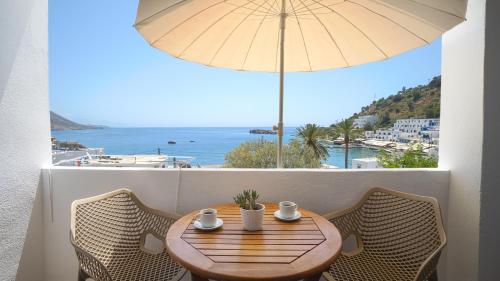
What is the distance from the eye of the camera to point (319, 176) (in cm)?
216

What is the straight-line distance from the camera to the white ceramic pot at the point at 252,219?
5.00 feet

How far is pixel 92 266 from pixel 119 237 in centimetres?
49

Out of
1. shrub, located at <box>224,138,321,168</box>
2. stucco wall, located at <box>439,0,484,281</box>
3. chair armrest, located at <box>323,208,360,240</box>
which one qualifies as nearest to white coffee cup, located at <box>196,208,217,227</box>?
chair armrest, located at <box>323,208,360,240</box>

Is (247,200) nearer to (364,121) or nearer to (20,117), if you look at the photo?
(20,117)

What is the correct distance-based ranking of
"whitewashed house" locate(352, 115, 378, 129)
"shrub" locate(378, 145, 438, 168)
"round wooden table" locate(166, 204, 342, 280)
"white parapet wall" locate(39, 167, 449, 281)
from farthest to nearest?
"whitewashed house" locate(352, 115, 378, 129) < "shrub" locate(378, 145, 438, 168) < "white parapet wall" locate(39, 167, 449, 281) < "round wooden table" locate(166, 204, 342, 280)

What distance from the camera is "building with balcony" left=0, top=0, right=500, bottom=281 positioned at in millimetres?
1826

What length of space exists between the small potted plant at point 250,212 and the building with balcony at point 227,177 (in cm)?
59

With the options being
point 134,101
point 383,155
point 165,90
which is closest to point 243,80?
point 165,90

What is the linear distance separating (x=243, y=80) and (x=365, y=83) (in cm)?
1970

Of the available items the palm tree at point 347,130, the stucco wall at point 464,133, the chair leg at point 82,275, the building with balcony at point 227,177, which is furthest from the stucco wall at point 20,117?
the palm tree at point 347,130

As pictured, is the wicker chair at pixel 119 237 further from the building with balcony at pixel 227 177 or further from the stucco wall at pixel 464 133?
the stucco wall at pixel 464 133

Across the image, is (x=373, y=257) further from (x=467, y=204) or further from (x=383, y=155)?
(x=383, y=155)

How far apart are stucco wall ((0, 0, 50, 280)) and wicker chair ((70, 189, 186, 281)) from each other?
1.74 feet

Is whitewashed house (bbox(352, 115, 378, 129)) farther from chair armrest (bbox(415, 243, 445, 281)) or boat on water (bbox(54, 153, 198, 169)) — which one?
chair armrest (bbox(415, 243, 445, 281))
